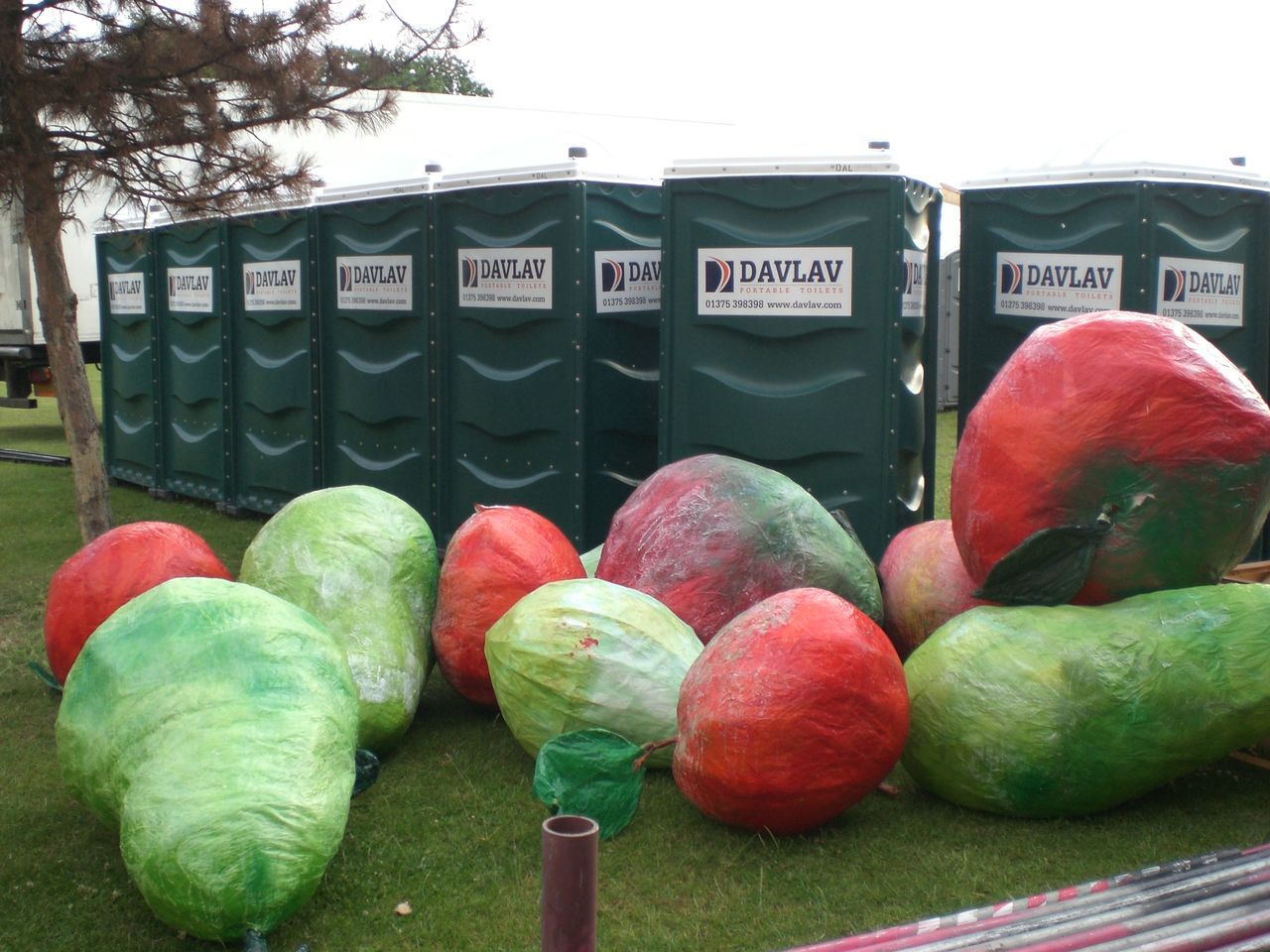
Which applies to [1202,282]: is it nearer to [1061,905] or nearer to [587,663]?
[587,663]

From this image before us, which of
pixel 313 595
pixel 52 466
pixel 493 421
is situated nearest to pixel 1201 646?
pixel 313 595

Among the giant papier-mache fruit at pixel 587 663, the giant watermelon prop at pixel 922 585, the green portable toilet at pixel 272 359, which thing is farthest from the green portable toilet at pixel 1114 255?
the green portable toilet at pixel 272 359

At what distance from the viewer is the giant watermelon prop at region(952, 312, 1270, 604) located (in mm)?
3498

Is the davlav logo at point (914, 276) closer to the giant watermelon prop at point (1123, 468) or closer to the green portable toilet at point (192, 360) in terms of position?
the giant watermelon prop at point (1123, 468)

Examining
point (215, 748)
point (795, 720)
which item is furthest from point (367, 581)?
point (795, 720)

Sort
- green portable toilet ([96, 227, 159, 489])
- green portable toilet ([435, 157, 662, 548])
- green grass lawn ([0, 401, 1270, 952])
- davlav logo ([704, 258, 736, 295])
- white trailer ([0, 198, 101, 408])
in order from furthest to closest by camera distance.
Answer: white trailer ([0, 198, 101, 408]), green portable toilet ([96, 227, 159, 489]), green portable toilet ([435, 157, 662, 548]), davlav logo ([704, 258, 736, 295]), green grass lawn ([0, 401, 1270, 952])

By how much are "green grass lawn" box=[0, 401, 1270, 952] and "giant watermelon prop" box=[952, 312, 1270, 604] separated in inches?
25.9

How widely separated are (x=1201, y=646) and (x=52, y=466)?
11165mm

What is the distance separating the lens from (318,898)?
10.1 ft

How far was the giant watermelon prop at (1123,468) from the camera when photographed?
11.5 ft

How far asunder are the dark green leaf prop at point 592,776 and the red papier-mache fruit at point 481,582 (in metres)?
0.74

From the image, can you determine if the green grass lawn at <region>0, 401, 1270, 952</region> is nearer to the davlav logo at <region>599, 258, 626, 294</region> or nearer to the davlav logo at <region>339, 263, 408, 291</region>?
the davlav logo at <region>599, 258, 626, 294</region>

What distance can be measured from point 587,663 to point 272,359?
5207mm

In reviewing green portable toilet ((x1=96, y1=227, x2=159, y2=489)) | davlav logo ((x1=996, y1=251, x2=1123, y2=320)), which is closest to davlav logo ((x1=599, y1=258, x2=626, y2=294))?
davlav logo ((x1=996, y1=251, x2=1123, y2=320))
